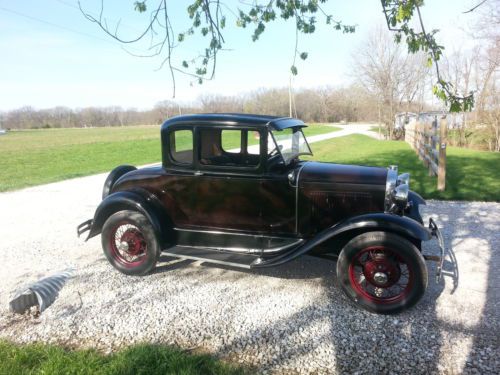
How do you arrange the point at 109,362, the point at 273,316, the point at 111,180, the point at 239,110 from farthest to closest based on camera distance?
the point at 239,110 < the point at 111,180 < the point at 273,316 < the point at 109,362

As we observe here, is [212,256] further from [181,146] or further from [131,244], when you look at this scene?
[181,146]

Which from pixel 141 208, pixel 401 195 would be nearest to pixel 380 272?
pixel 401 195

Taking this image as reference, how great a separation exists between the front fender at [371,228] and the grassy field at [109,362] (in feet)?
4.09

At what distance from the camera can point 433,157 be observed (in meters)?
→ 9.72

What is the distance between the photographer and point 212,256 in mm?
3887

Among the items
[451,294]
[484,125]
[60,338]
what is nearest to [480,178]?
[451,294]

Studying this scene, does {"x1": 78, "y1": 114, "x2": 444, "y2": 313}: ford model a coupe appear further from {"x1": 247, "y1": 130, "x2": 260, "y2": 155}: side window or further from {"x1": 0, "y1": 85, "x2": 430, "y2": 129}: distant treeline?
{"x1": 0, "y1": 85, "x2": 430, "y2": 129}: distant treeline

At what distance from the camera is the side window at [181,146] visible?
4027mm

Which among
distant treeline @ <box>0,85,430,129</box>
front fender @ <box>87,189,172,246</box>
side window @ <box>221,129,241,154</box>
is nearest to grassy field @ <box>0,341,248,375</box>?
front fender @ <box>87,189,172,246</box>

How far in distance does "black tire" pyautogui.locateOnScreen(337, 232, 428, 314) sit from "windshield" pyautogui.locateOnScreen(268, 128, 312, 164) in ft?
4.12

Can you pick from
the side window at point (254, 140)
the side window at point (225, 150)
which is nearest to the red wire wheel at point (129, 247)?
the side window at point (225, 150)

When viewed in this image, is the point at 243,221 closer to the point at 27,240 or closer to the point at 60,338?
the point at 60,338

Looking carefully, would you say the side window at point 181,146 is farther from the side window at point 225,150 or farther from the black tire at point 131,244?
the black tire at point 131,244

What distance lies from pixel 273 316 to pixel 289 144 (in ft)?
6.45
